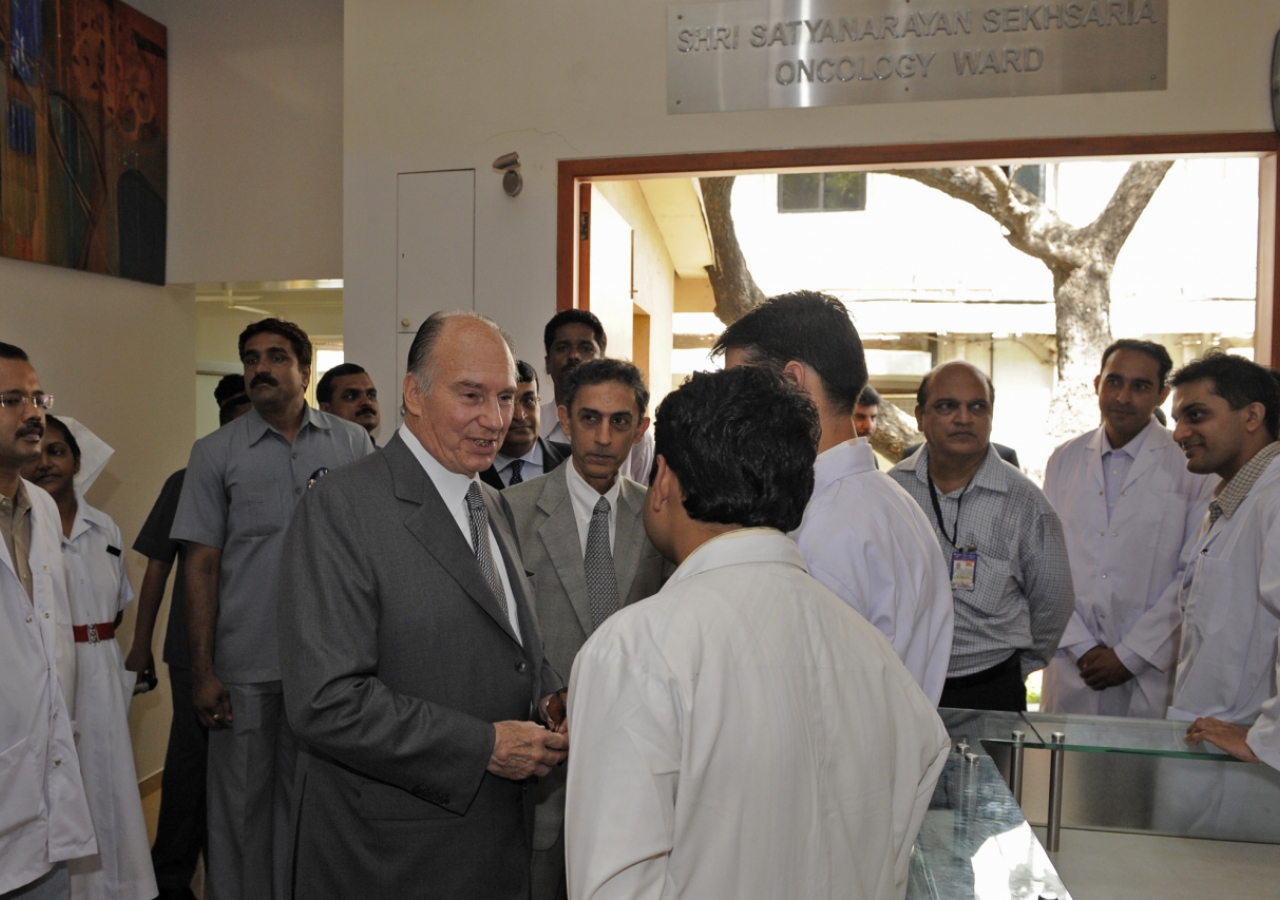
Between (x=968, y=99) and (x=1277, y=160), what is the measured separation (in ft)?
3.79

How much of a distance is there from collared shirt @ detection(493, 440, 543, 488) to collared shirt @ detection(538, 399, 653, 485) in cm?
16

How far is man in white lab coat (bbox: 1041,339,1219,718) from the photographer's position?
3.46 meters

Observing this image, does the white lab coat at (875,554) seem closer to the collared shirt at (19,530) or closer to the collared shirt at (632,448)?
the collared shirt at (632,448)

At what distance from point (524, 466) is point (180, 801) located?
1850 millimetres

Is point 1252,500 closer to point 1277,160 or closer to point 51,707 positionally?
point 1277,160

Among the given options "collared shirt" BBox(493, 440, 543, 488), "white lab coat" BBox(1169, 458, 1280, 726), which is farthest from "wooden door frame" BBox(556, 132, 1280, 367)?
"white lab coat" BBox(1169, 458, 1280, 726)

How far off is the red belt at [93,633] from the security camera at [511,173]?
7.52 feet

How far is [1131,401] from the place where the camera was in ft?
11.6

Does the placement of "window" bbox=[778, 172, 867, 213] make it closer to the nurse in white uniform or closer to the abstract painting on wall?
the abstract painting on wall

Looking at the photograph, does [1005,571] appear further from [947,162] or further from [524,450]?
[947,162]

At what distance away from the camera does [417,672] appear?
169 centimetres

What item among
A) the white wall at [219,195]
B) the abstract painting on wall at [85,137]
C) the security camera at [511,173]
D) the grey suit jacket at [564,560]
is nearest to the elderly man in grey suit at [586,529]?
the grey suit jacket at [564,560]

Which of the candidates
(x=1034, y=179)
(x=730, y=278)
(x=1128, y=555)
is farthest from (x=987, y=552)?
(x=1034, y=179)

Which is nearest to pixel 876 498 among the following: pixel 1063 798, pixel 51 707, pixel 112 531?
pixel 1063 798
